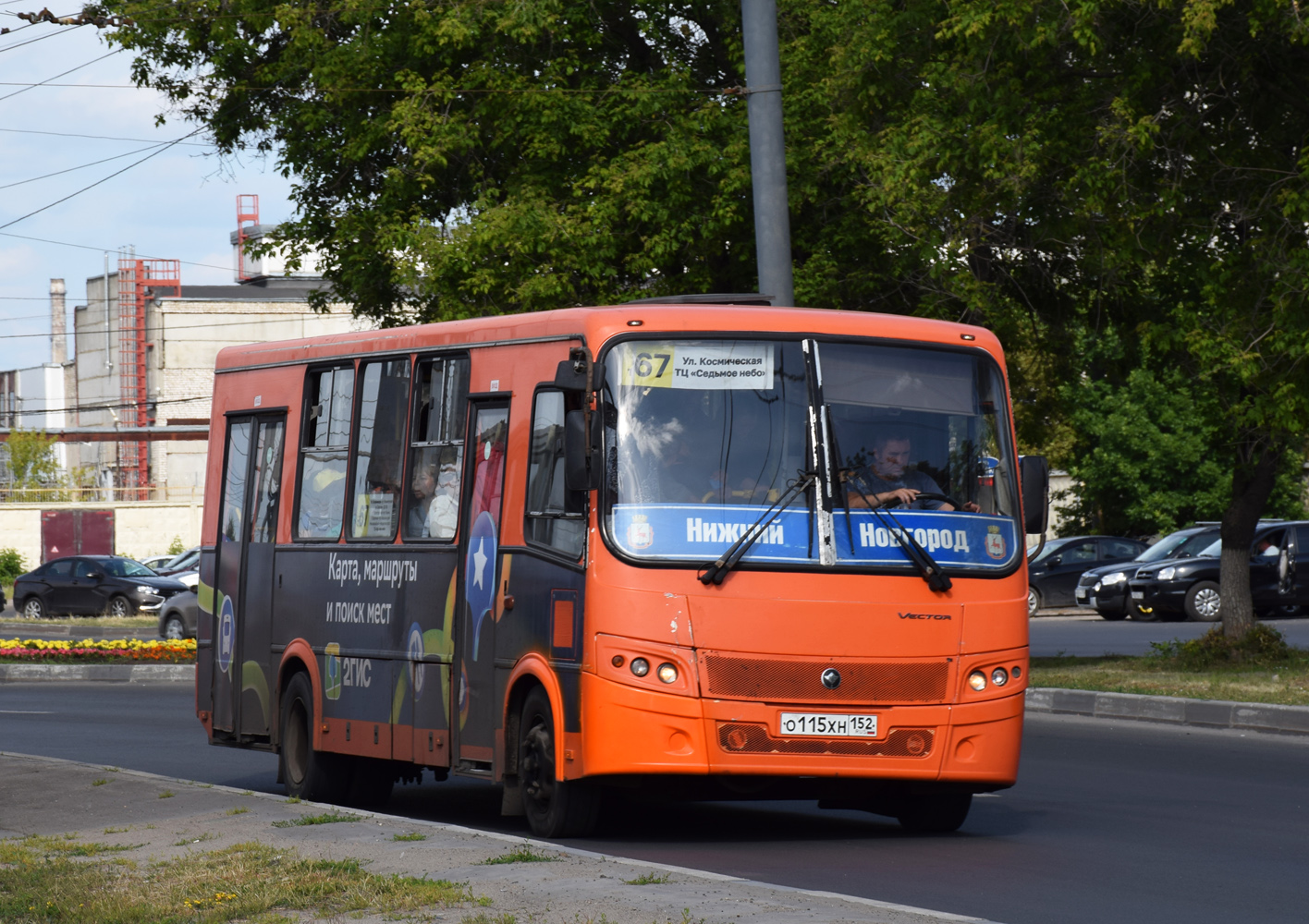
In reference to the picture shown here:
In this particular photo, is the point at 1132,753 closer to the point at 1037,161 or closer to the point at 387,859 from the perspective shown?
the point at 1037,161

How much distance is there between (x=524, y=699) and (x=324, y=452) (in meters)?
3.09

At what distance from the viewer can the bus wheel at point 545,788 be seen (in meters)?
9.58

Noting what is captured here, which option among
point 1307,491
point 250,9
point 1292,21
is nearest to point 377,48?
point 250,9

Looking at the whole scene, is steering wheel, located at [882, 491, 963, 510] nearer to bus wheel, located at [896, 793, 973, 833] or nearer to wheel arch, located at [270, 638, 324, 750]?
bus wheel, located at [896, 793, 973, 833]

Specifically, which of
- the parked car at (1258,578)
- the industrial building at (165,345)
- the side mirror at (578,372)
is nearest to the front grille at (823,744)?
the side mirror at (578,372)

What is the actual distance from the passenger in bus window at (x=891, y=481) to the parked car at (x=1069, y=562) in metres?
29.7

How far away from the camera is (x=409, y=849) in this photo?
27.3 ft

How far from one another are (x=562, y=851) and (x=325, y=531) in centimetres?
473

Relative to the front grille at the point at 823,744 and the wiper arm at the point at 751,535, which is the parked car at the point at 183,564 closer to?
the wiper arm at the point at 751,535

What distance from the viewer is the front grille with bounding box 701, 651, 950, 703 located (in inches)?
364

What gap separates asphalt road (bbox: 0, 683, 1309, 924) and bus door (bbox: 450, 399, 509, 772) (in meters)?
0.66

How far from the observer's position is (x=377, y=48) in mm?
23000

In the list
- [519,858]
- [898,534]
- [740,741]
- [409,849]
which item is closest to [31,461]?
[898,534]

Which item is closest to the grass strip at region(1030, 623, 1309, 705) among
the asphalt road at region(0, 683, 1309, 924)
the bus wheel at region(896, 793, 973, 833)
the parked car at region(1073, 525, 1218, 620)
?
the asphalt road at region(0, 683, 1309, 924)
